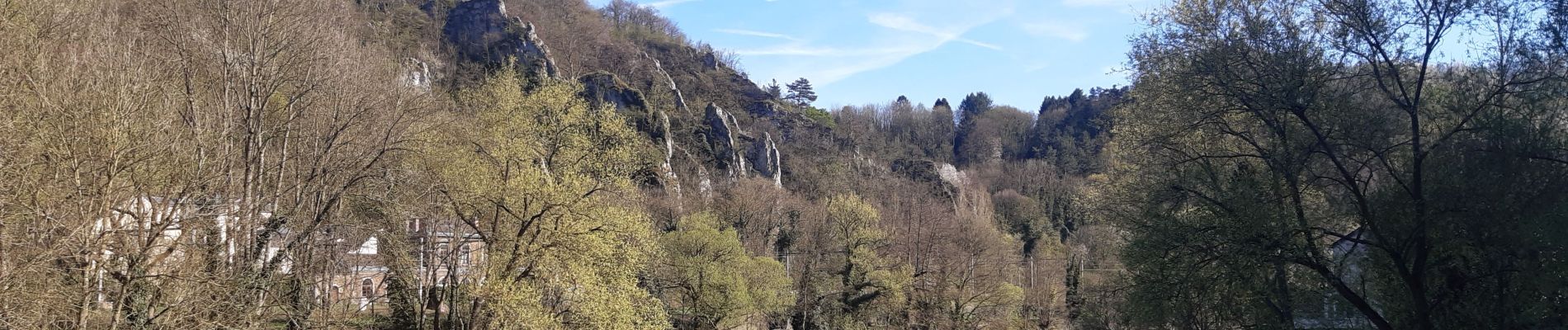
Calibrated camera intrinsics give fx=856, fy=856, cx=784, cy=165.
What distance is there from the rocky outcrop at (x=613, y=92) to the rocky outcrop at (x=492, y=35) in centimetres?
269

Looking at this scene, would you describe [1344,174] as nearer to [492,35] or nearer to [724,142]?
[724,142]

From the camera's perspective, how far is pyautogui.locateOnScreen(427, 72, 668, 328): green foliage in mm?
15180

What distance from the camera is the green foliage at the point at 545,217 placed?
15.2 m

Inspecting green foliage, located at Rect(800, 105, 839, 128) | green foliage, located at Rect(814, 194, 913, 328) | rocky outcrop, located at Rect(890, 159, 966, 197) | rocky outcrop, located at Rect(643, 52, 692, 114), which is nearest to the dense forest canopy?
green foliage, located at Rect(814, 194, 913, 328)

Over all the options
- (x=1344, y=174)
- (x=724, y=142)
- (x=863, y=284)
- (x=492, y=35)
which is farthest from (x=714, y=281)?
(x=492, y=35)

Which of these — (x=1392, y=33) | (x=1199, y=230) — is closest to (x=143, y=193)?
(x=1199, y=230)

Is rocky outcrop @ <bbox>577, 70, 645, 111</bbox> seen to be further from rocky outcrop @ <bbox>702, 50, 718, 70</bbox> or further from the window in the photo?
the window

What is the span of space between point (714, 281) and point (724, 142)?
3517 cm

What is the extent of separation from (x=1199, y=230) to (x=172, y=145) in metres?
12.5

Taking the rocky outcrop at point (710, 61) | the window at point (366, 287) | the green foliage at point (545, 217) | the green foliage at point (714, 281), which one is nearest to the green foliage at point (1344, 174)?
the green foliage at point (545, 217)

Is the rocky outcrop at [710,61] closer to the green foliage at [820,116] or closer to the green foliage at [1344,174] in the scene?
the green foliage at [820,116]

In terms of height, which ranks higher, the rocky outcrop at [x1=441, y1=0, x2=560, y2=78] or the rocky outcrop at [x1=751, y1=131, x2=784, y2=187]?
the rocky outcrop at [x1=441, y1=0, x2=560, y2=78]

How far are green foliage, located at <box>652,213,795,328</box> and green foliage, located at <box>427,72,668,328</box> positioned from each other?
11.9 meters

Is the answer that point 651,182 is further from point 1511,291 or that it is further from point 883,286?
point 1511,291
